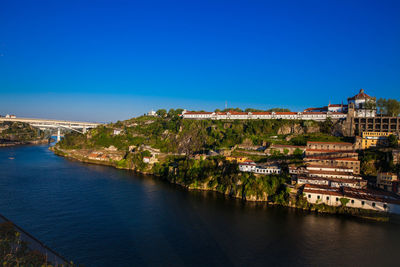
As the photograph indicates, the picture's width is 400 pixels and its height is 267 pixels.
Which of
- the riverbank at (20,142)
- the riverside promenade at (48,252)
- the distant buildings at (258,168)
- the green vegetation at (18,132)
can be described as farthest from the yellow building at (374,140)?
the green vegetation at (18,132)

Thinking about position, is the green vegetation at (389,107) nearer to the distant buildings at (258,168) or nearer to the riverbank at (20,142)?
the distant buildings at (258,168)

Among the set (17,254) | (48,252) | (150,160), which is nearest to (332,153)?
(150,160)

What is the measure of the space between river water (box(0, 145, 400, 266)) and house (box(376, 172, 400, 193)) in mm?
3953

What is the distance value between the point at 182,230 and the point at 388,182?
15475 mm

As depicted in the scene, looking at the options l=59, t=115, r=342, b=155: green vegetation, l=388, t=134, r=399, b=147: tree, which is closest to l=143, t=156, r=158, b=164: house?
l=59, t=115, r=342, b=155: green vegetation

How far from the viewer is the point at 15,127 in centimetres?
5856

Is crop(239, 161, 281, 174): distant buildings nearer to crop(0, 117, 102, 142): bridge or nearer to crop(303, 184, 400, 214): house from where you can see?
crop(303, 184, 400, 214): house

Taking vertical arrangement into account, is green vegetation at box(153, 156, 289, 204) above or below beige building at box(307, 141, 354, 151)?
below

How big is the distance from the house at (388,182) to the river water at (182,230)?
395 centimetres

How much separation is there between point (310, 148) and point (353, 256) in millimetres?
13913

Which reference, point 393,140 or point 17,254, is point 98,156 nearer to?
point 17,254

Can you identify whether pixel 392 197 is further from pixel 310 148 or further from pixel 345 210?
pixel 310 148

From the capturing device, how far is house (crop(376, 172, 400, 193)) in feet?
57.4

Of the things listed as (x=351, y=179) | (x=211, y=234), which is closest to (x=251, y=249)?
(x=211, y=234)
